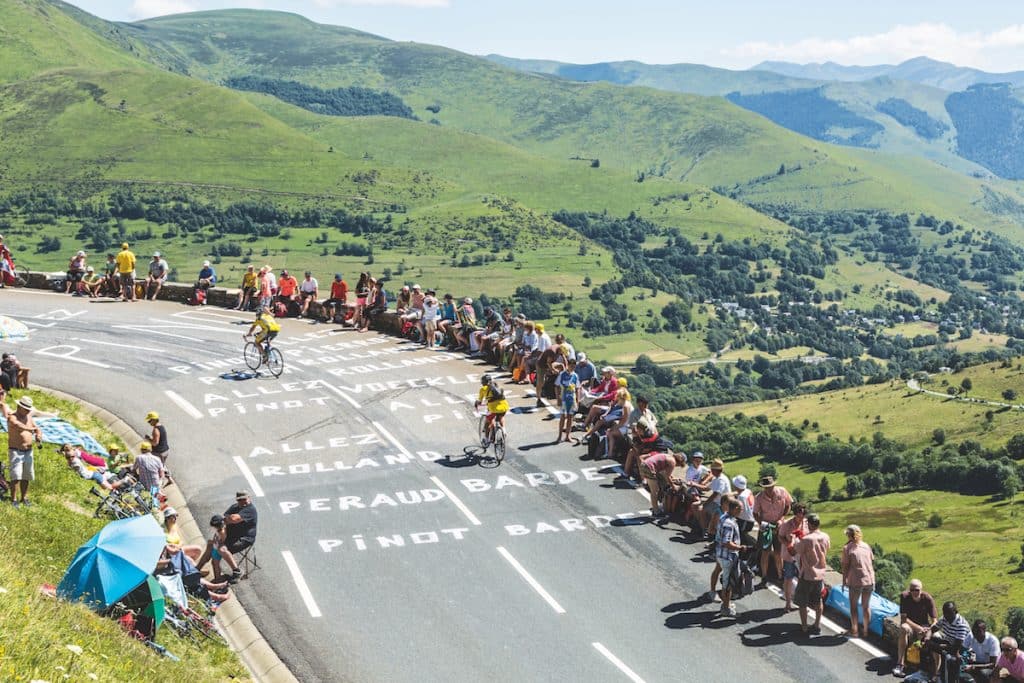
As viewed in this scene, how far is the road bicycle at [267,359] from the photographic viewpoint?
104 feet

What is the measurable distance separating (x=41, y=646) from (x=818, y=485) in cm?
14542

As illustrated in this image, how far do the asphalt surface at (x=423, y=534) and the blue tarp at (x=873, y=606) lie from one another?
0.54 meters

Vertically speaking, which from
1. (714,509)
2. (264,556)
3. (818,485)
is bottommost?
(818,485)

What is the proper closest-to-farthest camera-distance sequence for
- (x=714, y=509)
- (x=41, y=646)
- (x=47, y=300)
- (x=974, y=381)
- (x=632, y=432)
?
(x=41, y=646)
(x=714, y=509)
(x=632, y=432)
(x=47, y=300)
(x=974, y=381)

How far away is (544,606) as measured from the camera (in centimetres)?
1838

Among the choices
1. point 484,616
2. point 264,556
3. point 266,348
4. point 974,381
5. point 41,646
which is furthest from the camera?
point 974,381

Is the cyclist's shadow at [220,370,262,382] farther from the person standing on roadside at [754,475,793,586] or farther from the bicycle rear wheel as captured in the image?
the person standing on roadside at [754,475,793,586]

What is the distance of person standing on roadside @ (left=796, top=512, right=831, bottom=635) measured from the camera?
17.6 meters

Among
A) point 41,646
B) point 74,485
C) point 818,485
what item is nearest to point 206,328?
point 74,485

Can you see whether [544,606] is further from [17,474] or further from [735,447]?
[735,447]

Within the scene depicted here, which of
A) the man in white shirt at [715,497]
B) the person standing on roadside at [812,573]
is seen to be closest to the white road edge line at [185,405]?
the man in white shirt at [715,497]

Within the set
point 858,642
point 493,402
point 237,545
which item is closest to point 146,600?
point 237,545

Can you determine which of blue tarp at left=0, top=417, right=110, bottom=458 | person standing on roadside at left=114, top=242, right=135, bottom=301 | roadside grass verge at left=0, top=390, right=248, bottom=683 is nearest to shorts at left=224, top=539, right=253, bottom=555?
roadside grass verge at left=0, top=390, right=248, bottom=683

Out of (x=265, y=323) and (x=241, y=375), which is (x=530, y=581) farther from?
(x=241, y=375)
